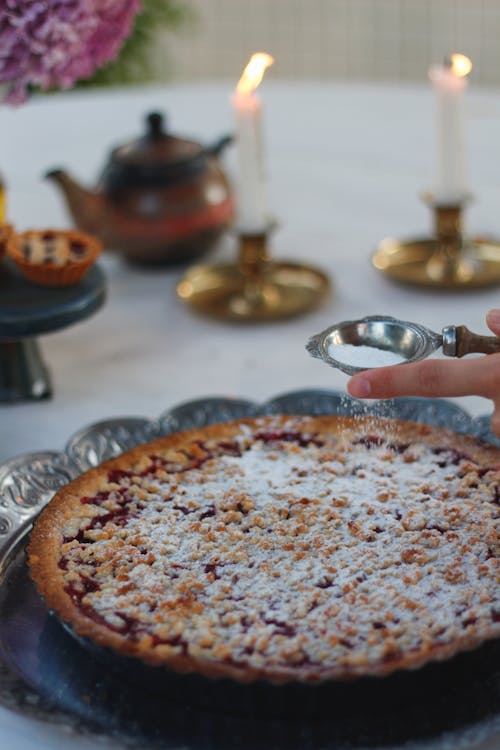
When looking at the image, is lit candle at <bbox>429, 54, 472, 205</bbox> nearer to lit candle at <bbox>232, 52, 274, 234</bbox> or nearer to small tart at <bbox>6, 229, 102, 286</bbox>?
lit candle at <bbox>232, 52, 274, 234</bbox>

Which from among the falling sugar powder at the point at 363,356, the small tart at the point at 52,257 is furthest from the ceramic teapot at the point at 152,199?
the falling sugar powder at the point at 363,356

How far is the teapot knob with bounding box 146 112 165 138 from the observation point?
1.80 metres

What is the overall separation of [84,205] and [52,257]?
1.24 feet

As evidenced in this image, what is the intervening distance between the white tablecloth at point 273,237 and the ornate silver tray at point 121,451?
0.06 m

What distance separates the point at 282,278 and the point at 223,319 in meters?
0.18

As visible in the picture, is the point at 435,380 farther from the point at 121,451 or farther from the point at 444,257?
the point at 444,257

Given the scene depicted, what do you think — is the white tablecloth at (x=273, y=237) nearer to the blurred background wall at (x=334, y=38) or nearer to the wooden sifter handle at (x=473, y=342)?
the wooden sifter handle at (x=473, y=342)

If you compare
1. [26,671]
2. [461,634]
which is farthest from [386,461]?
[26,671]

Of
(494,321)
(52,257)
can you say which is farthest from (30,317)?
(494,321)

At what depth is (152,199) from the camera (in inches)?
70.7

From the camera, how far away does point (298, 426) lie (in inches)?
48.0

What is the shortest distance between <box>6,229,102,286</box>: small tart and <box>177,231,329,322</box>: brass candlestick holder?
0.88 feet

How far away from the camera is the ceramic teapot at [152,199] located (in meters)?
1.80

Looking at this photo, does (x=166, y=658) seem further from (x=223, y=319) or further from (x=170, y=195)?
(x=170, y=195)
